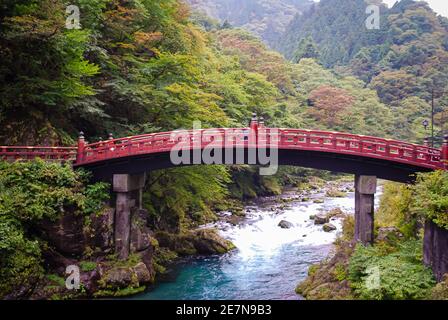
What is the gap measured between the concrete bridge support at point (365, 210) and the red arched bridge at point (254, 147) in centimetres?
50

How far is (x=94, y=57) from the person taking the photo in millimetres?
26969

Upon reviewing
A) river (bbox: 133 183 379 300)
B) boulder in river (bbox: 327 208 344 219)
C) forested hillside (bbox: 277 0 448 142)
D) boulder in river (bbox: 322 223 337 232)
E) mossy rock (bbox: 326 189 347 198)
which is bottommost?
river (bbox: 133 183 379 300)

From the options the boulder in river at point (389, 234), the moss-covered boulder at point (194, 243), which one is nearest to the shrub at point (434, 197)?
the boulder in river at point (389, 234)

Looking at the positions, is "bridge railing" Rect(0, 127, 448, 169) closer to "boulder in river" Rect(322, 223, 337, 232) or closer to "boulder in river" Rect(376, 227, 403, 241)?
"boulder in river" Rect(376, 227, 403, 241)

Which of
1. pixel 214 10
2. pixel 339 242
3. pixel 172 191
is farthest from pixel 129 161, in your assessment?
pixel 214 10

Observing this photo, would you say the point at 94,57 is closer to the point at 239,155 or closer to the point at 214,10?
the point at 239,155

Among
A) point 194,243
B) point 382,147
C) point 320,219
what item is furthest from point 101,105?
point 320,219

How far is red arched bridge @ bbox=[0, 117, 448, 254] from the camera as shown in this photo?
20891 millimetres

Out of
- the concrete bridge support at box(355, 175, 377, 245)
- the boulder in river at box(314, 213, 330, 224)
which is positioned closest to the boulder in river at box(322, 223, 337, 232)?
the boulder in river at box(314, 213, 330, 224)

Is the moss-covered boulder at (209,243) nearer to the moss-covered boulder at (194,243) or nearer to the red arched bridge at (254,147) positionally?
the moss-covered boulder at (194,243)

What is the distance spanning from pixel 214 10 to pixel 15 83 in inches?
6249

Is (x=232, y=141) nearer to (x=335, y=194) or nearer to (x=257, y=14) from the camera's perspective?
(x=335, y=194)

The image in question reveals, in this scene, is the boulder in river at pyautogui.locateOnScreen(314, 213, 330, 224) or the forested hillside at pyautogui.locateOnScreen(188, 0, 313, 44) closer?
the boulder in river at pyautogui.locateOnScreen(314, 213, 330, 224)

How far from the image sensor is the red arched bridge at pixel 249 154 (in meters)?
20.9
